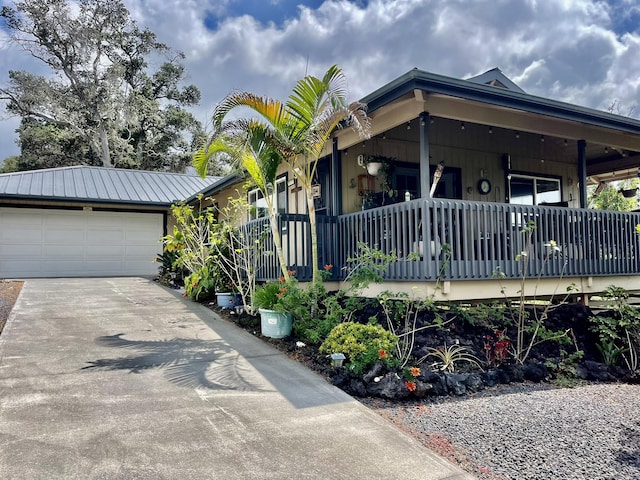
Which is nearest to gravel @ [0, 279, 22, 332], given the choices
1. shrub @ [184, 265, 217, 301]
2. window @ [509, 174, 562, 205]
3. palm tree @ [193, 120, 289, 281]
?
shrub @ [184, 265, 217, 301]

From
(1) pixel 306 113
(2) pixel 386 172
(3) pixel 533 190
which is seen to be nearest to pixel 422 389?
(1) pixel 306 113

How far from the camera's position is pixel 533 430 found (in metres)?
3.71

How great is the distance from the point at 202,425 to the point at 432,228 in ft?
11.8

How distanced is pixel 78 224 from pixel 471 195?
39.3 ft

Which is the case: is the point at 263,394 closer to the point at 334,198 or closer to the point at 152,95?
the point at 334,198

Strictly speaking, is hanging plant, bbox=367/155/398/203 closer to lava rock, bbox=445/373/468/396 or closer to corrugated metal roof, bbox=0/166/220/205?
lava rock, bbox=445/373/468/396

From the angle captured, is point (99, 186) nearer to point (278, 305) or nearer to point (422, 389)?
point (278, 305)

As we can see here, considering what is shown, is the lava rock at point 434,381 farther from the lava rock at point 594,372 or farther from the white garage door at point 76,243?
the white garage door at point 76,243

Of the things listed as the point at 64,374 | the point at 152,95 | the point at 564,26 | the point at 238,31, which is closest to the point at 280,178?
the point at 64,374

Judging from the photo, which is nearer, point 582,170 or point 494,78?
point 582,170

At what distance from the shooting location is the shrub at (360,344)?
4797 millimetres

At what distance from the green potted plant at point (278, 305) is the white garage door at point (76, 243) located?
10331mm

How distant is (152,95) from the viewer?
88.7 feet

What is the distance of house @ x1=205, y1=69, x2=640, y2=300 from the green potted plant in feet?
3.14
